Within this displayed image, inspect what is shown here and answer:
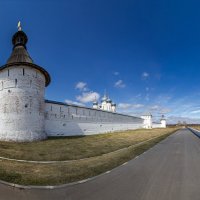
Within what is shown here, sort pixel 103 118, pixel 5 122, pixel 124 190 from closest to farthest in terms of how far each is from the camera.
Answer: pixel 124 190
pixel 5 122
pixel 103 118

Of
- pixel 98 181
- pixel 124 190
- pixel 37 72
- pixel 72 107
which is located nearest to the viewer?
pixel 124 190

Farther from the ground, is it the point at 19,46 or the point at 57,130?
the point at 19,46

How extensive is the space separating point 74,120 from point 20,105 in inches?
579

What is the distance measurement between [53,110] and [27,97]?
864 centimetres

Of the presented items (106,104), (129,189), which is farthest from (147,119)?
(129,189)

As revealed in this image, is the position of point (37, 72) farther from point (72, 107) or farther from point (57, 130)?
point (72, 107)

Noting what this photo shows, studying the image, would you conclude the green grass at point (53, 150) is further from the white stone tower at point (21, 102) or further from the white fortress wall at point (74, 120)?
the white fortress wall at point (74, 120)

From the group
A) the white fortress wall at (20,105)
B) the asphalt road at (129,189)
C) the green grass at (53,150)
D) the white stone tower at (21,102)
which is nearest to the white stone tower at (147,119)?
the green grass at (53,150)

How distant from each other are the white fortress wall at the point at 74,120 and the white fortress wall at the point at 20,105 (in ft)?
19.8

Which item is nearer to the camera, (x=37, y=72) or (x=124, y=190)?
(x=124, y=190)

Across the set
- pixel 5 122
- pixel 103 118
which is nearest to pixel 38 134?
pixel 5 122

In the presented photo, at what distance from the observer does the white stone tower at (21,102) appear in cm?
1966

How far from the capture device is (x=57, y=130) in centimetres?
2834

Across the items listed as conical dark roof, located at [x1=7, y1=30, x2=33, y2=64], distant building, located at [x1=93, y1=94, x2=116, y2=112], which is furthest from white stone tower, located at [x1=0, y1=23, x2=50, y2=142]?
distant building, located at [x1=93, y1=94, x2=116, y2=112]
